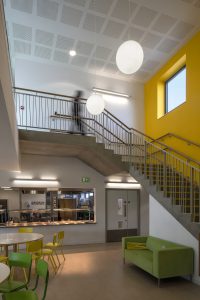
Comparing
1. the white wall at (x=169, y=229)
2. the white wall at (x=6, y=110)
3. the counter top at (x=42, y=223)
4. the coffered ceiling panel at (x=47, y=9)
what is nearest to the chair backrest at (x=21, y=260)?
the white wall at (x=6, y=110)

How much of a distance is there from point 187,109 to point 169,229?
363 centimetres

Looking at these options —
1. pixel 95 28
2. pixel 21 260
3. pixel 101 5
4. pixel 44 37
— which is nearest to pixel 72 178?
pixel 44 37

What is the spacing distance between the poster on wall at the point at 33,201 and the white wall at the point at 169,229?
388 centimetres

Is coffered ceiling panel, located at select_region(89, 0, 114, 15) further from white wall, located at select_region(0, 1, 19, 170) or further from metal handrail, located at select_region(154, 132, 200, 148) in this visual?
white wall, located at select_region(0, 1, 19, 170)

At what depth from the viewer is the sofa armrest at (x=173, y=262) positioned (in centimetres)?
487

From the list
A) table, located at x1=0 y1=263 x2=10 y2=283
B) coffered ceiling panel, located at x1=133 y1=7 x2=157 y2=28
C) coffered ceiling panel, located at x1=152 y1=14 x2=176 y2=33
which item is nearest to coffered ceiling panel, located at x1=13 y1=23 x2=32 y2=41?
coffered ceiling panel, located at x1=133 y1=7 x2=157 y2=28

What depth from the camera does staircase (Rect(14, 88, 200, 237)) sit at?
5.55m

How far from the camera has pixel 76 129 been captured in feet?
28.6

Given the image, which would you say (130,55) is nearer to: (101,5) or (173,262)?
(173,262)

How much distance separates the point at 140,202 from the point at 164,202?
4355 mm

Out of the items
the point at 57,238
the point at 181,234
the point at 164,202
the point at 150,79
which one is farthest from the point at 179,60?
the point at 57,238

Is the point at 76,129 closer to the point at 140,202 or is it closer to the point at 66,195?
the point at 66,195

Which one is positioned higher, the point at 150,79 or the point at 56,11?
the point at 56,11

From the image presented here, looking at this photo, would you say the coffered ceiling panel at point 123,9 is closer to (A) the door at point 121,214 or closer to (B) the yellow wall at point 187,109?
(B) the yellow wall at point 187,109
